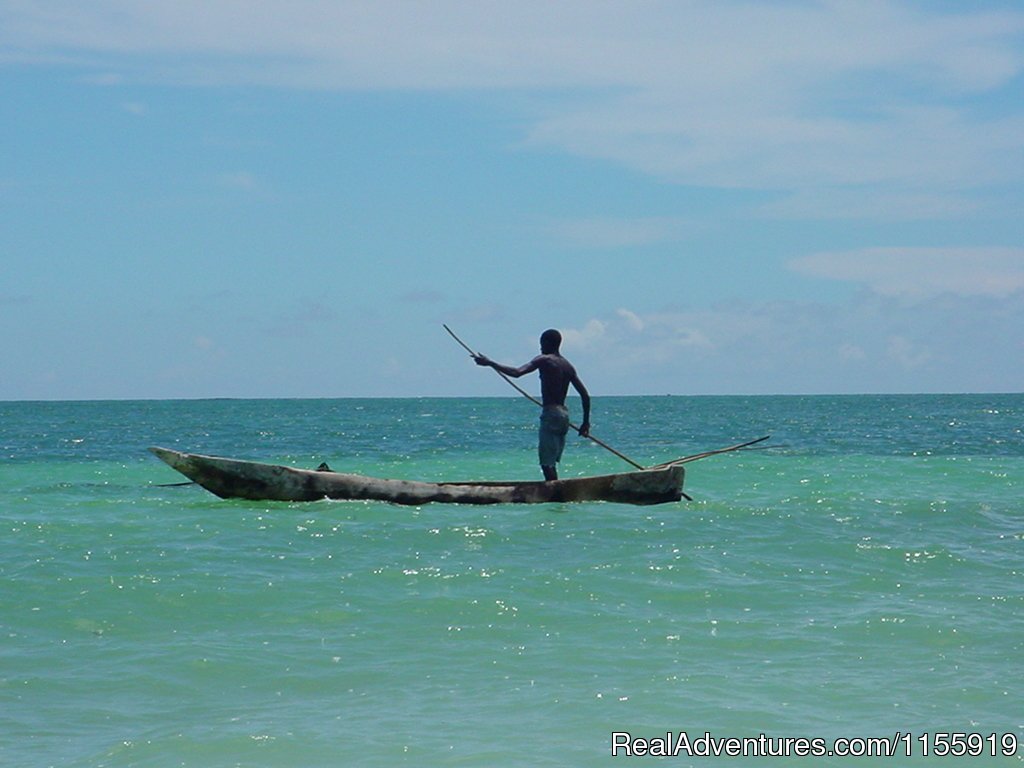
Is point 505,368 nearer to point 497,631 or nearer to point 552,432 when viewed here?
point 552,432

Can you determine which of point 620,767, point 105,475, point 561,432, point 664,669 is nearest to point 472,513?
point 561,432

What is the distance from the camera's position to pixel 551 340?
13.4 m

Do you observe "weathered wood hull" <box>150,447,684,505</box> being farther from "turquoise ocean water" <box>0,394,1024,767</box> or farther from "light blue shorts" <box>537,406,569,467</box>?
"light blue shorts" <box>537,406,569,467</box>

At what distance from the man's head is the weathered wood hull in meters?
1.47

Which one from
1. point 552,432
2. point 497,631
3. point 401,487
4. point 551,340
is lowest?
point 497,631

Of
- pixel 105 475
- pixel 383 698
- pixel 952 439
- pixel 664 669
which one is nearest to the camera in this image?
pixel 383 698

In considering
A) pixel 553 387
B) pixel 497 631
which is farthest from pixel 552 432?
pixel 497 631

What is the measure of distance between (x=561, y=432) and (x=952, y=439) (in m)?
27.7

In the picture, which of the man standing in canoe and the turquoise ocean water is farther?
the man standing in canoe

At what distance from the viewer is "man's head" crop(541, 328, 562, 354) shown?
44.0 feet

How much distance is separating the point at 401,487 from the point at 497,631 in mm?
6215

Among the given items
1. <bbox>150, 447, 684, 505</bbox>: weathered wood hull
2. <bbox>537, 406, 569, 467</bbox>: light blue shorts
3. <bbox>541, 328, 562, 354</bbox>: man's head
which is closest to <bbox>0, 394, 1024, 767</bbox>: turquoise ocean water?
<bbox>150, 447, 684, 505</bbox>: weathered wood hull

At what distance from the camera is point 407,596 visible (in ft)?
27.8

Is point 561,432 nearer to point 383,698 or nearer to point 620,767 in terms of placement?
point 383,698
